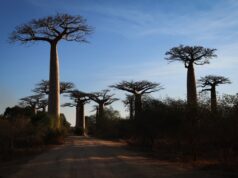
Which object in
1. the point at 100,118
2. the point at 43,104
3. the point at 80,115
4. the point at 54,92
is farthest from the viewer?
the point at 43,104

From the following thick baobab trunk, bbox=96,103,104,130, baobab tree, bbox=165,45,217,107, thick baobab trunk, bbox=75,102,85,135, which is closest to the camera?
baobab tree, bbox=165,45,217,107

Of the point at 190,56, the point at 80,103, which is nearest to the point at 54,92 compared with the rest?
the point at 190,56

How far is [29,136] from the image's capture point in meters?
29.5

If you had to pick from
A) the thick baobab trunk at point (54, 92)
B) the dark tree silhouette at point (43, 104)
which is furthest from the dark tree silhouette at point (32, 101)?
the thick baobab trunk at point (54, 92)

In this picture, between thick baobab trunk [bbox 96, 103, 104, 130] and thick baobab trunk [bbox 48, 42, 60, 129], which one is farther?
thick baobab trunk [bbox 96, 103, 104, 130]

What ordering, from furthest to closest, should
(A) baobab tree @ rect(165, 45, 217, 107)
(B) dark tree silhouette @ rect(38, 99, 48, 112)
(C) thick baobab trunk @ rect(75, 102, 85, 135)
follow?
(B) dark tree silhouette @ rect(38, 99, 48, 112) < (C) thick baobab trunk @ rect(75, 102, 85, 135) < (A) baobab tree @ rect(165, 45, 217, 107)

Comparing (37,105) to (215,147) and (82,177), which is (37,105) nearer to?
(215,147)

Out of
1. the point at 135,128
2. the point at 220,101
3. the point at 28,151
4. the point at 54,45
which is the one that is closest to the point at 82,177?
the point at 220,101

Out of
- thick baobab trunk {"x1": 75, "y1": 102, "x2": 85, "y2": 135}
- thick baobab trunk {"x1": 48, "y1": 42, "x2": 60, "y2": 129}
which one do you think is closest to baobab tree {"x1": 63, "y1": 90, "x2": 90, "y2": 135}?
thick baobab trunk {"x1": 75, "y1": 102, "x2": 85, "y2": 135}

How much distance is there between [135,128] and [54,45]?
1027 centimetres

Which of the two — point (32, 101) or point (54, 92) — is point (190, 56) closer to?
point (54, 92)

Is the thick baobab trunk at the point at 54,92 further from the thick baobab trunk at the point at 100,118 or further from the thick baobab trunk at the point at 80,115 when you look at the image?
the thick baobab trunk at the point at 80,115

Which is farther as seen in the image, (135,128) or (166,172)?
A: (135,128)

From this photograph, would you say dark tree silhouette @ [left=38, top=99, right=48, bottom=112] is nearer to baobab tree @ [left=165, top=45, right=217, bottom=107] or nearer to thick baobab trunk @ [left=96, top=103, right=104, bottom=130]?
thick baobab trunk @ [left=96, top=103, right=104, bottom=130]
